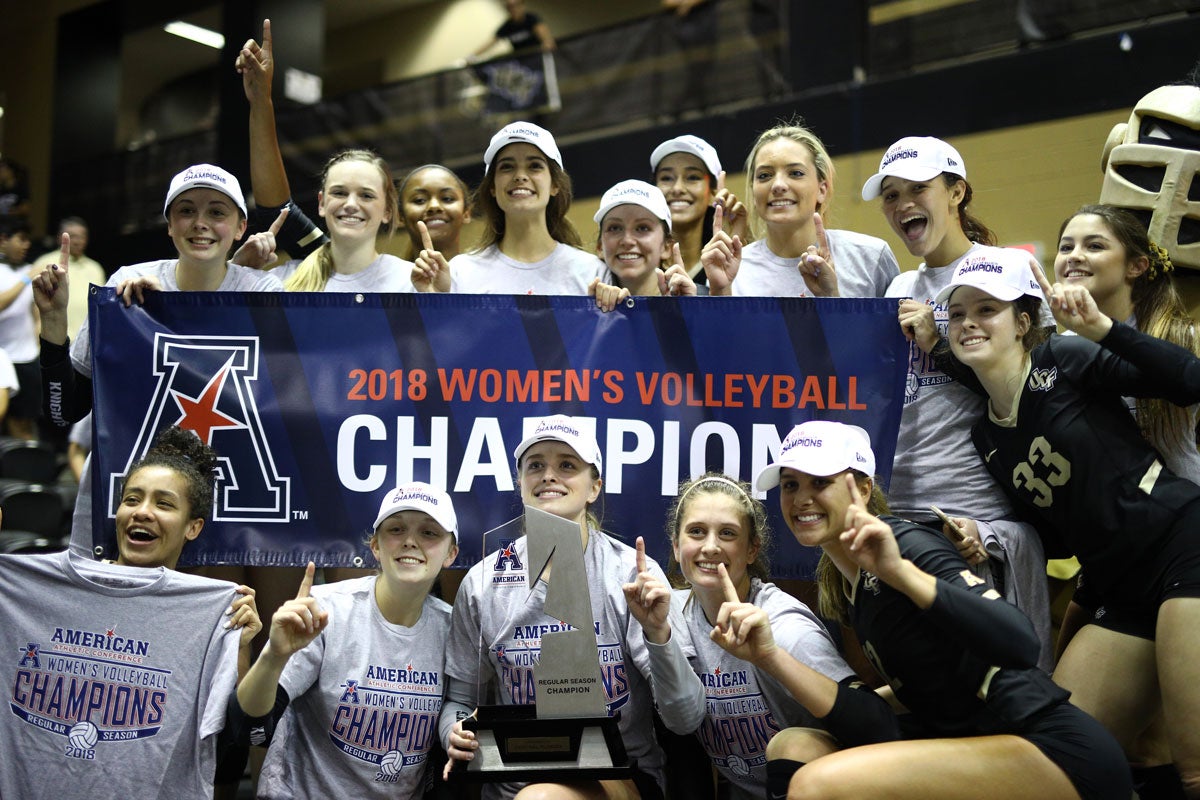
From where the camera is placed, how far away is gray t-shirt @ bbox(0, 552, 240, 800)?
336 centimetres

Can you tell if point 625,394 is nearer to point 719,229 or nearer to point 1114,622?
point 719,229

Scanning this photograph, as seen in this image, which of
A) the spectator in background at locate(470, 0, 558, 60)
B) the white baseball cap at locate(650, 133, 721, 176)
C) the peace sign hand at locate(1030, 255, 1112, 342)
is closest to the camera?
the peace sign hand at locate(1030, 255, 1112, 342)

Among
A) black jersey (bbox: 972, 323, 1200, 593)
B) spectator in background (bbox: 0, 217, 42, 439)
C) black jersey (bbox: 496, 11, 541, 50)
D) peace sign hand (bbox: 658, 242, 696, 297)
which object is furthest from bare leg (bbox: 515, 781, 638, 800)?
black jersey (bbox: 496, 11, 541, 50)

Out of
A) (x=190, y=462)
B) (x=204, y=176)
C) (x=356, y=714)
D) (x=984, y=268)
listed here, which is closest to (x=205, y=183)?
(x=204, y=176)

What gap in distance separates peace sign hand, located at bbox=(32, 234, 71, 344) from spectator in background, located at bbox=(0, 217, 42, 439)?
12.7 feet

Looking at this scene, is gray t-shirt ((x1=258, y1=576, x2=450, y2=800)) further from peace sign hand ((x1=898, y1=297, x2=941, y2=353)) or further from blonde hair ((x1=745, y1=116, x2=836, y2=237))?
blonde hair ((x1=745, y1=116, x2=836, y2=237))

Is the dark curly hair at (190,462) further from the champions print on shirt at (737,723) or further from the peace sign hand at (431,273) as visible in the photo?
the champions print on shirt at (737,723)

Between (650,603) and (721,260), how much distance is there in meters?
1.41

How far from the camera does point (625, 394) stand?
4047 mm

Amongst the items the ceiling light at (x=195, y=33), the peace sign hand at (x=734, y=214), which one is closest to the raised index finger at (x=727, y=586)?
the peace sign hand at (x=734, y=214)

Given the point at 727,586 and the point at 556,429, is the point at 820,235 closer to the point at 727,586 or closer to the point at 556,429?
the point at 556,429

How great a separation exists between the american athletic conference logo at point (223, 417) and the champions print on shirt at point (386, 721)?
2.64ft

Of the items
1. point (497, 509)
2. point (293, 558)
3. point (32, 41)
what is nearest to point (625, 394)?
point (497, 509)

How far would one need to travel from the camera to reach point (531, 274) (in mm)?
4414
